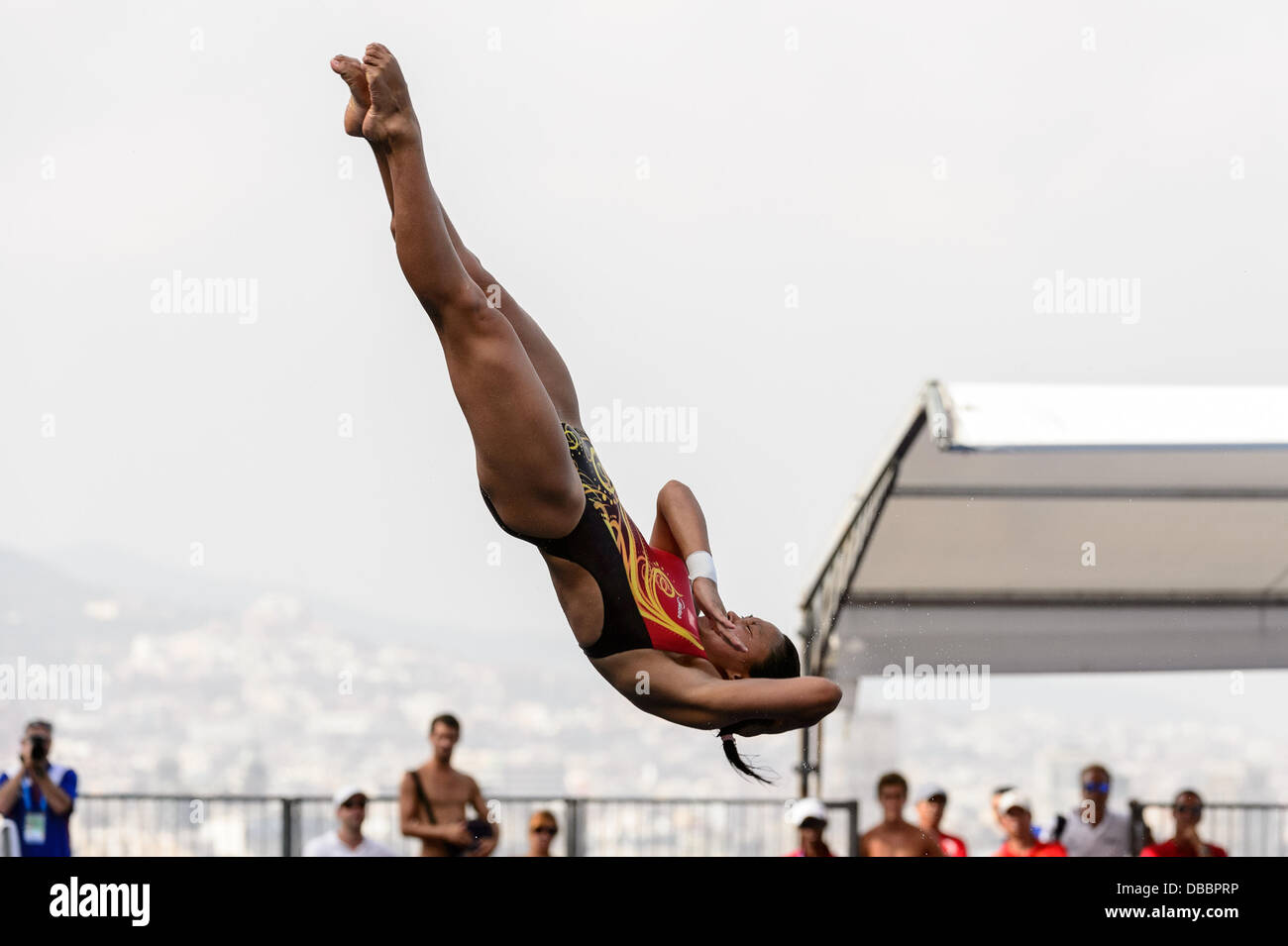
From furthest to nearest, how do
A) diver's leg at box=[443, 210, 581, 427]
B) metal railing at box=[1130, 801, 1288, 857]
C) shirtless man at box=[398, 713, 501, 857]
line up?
metal railing at box=[1130, 801, 1288, 857], shirtless man at box=[398, 713, 501, 857], diver's leg at box=[443, 210, 581, 427]

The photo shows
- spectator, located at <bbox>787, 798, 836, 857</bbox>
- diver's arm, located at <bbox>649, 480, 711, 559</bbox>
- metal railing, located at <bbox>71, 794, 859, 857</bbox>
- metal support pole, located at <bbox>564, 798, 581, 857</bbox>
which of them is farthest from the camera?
metal support pole, located at <bbox>564, 798, 581, 857</bbox>

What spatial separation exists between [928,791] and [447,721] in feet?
8.68

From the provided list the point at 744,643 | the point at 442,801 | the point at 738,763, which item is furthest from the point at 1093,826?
the point at 744,643

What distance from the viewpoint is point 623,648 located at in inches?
196

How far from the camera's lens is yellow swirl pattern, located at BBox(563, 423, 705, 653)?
4.99 metres

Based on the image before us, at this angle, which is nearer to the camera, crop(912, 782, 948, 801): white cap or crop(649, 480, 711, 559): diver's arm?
crop(649, 480, 711, 559): diver's arm

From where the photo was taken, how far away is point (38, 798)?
285 inches

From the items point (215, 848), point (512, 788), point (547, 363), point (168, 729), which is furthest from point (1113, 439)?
point (168, 729)

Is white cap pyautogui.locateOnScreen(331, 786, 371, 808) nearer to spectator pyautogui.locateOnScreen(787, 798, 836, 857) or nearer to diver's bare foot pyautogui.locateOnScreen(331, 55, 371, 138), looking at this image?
spectator pyautogui.locateOnScreen(787, 798, 836, 857)

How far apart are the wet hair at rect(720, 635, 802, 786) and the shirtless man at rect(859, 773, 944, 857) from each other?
2838 mm

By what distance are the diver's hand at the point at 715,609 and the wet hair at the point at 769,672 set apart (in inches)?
4.9

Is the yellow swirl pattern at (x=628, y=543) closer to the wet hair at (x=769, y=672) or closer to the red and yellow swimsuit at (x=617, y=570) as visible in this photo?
the red and yellow swimsuit at (x=617, y=570)

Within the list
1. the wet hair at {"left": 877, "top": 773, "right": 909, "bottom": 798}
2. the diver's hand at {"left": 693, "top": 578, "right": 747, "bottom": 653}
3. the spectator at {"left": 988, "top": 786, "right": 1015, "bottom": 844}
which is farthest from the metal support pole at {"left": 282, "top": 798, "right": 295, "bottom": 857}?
the diver's hand at {"left": 693, "top": 578, "right": 747, "bottom": 653}
